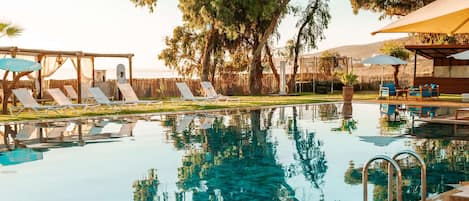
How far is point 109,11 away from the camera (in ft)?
108

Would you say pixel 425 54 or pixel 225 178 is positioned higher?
pixel 425 54

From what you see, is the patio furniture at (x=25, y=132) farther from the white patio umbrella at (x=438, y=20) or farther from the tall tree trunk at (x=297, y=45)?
the tall tree trunk at (x=297, y=45)

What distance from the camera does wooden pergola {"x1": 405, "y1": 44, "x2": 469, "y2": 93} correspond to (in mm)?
24547

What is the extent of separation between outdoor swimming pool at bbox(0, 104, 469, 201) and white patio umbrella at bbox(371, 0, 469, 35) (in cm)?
212

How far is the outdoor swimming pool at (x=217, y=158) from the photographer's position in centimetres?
614

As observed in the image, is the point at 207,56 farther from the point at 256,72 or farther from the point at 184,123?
the point at 184,123

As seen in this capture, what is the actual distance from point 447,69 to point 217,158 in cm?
2135

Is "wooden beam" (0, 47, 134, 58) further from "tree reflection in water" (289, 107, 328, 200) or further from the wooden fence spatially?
"tree reflection in water" (289, 107, 328, 200)

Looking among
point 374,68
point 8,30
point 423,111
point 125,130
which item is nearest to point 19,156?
point 125,130

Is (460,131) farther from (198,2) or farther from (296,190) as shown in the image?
(198,2)

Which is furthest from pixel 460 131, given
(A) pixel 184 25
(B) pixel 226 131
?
(A) pixel 184 25

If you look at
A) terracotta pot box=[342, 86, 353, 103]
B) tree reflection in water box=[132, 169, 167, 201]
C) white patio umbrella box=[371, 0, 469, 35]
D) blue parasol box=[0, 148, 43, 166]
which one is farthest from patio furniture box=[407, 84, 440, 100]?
white patio umbrella box=[371, 0, 469, 35]

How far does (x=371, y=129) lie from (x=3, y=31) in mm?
11726

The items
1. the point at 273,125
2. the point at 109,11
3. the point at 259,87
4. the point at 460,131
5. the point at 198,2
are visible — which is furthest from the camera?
the point at 109,11
